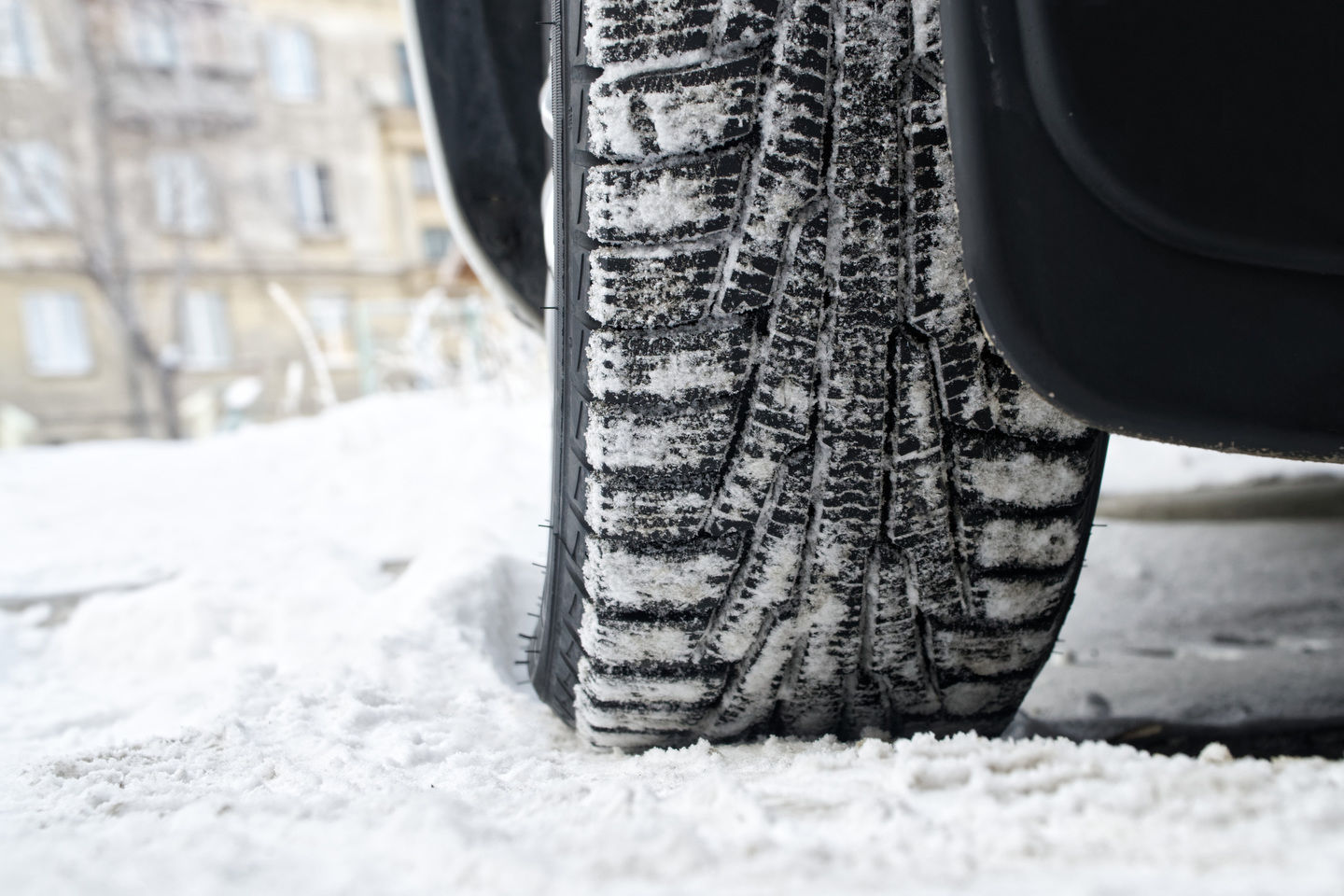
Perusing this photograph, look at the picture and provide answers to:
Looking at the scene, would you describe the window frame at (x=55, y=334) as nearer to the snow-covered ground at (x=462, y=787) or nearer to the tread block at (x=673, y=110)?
the snow-covered ground at (x=462, y=787)

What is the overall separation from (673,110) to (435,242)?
46.1ft

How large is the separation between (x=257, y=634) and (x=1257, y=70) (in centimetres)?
115

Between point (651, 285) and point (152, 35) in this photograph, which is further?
point (152, 35)

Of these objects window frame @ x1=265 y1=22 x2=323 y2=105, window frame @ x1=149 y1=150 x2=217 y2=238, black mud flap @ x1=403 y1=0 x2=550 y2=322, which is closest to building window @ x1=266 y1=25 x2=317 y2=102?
window frame @ x1=265 y1=22 x2=323 y2=105

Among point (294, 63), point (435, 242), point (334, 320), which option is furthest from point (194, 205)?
point (435, 242)

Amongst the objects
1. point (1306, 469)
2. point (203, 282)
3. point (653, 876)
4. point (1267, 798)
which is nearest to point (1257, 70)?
point (1267, 798)

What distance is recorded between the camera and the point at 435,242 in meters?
13.5

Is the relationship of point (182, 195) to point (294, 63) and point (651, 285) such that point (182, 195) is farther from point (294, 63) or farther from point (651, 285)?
point (651, 285)

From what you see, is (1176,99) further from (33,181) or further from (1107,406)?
(33,181)

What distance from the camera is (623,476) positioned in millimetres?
535

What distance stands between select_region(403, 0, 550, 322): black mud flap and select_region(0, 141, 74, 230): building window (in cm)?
1223

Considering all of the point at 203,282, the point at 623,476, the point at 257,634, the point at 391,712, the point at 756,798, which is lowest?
the point at 203,282

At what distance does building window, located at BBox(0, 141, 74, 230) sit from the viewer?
1013cm

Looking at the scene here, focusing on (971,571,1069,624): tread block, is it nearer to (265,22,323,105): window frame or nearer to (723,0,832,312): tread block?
(723,0,832,312): tread block
